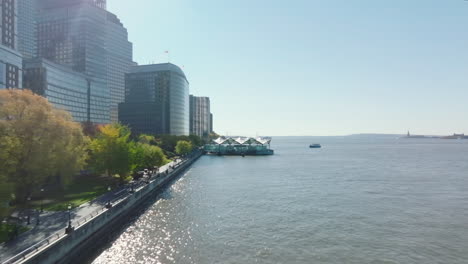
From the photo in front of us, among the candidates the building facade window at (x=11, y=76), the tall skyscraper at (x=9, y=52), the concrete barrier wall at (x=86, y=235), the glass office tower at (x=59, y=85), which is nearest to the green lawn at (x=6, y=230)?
the concrete barrier wall at (x=86, y=235)

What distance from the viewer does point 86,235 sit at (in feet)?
111

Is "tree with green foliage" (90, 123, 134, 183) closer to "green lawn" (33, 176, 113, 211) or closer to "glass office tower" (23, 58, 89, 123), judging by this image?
"green lawn" (33, 176, 113, 211)

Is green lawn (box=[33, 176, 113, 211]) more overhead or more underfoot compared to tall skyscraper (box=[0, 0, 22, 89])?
more underfoot

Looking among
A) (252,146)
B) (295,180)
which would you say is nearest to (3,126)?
(295,180)

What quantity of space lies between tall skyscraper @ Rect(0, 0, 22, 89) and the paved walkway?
90251 millimetres

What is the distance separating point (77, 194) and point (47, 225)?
18276mm

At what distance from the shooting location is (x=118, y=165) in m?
59.5

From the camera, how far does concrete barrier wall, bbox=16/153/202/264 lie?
26.2 m

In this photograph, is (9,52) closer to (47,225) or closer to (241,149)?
(47,225)

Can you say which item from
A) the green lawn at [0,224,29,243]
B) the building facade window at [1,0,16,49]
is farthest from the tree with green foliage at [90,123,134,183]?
the building facade window at [1,0,16,49]

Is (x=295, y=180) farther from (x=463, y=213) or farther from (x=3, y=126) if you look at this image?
(x=3, y=126)

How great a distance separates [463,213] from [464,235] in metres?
12.7

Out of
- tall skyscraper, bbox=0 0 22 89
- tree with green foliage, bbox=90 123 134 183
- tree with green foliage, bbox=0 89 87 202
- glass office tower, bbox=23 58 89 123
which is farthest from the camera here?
glass office tower, bbox=23 58 89 123

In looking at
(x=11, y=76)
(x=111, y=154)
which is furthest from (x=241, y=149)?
(x=111, y=154)
